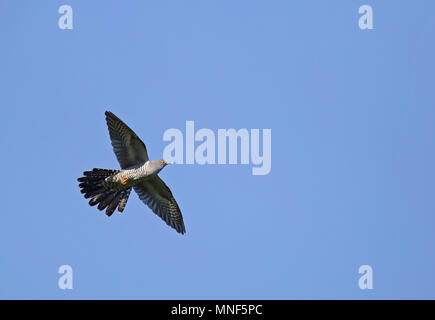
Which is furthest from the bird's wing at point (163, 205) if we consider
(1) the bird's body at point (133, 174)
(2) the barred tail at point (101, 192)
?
(1) the bird's body at point (133, 174)

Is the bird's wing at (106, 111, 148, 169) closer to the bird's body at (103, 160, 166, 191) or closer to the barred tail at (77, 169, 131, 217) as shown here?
the bird's body at (103, 160, 166, 191)

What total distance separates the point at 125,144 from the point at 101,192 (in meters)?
1.02

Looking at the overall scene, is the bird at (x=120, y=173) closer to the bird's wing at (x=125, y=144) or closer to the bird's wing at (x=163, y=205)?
the bird's wing at (x=125, y=144)

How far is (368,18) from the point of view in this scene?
17.8m

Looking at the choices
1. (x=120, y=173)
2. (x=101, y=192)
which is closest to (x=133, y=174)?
(x=120, y=173)

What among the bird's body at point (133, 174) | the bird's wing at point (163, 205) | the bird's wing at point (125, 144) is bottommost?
the bird's wing at point (163, 205)

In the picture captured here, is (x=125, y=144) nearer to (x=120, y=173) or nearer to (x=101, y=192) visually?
(x=120, y=173)

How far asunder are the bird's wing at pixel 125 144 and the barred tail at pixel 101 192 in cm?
→ 32

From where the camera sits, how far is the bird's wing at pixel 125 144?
567 inches

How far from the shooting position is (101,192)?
1467cm

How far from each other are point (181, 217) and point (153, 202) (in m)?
0.64

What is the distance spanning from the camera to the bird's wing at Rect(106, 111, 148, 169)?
47.2 ft
